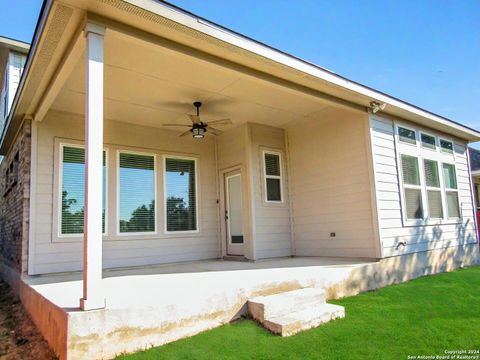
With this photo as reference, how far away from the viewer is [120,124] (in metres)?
6.35

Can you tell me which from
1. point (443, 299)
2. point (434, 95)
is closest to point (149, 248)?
point (443, 299)

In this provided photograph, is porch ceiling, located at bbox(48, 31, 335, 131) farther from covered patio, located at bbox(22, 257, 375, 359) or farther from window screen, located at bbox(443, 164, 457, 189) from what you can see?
window screen, located at bbox(443, 164, 457, 189)

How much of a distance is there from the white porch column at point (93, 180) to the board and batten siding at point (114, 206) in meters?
2.94

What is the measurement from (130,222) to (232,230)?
1.99 metres

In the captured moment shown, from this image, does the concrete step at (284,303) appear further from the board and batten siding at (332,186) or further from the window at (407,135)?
the window at (407,135)

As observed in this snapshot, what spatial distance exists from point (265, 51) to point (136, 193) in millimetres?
3575

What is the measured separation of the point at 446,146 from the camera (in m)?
7.57

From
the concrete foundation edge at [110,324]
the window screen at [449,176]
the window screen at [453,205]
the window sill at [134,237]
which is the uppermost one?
the window screen at [449,176]

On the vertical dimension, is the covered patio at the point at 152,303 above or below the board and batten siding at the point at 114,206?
below

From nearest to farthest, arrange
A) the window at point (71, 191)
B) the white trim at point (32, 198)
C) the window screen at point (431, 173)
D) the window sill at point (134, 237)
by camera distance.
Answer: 1. the white trim at point (32, 198)
2. the window sill at point (134, 237)
3. the window at point (71, 191)
4. the window screen at point (431, 173)

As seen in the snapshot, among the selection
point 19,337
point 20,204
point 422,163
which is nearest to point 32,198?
point 20,204

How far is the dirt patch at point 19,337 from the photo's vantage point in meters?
3.21

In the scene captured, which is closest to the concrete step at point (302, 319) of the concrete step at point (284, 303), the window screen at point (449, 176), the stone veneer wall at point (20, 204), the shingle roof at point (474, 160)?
the concrete step at point (284, 303)

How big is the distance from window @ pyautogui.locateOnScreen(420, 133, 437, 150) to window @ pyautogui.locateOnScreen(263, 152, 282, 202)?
9.28 feet
